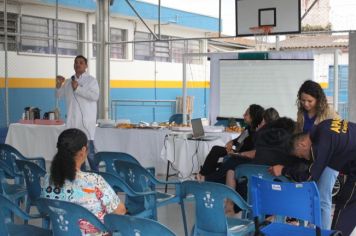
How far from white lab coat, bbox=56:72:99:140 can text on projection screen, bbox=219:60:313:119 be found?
2.95 m

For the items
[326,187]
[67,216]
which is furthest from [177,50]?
[67,216]

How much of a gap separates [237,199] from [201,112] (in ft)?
42.8

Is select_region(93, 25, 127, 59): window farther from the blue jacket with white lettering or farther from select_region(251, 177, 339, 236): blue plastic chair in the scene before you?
select_region(251, 177, 339, 236): blue plastic chair

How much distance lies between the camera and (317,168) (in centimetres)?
311

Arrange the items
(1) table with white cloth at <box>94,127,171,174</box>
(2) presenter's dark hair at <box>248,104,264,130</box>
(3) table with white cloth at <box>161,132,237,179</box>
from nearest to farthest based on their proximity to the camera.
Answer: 1. (2) presenter's dark hair at <box>248,104,264,130</box>
2. (3) table with white cloth at <box>161,132,237,179</box>
3. (1) table with white cloth at <box>94,127,171,174</box>

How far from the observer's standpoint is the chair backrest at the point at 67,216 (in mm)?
2439

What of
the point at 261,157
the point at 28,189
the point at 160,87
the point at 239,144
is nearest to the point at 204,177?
the point at 239,144

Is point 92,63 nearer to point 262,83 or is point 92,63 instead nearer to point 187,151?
point 262,83

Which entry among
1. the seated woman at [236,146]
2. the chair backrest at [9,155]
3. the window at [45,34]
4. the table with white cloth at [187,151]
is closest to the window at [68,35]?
the window at [45,34]

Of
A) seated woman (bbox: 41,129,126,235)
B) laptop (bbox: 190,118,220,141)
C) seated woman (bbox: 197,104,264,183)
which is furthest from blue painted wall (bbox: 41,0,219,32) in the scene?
seated woman (bbox: 41,129,126,235)

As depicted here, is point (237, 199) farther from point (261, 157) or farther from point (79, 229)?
point (261, 157)

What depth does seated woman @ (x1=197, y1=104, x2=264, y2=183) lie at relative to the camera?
512 cm

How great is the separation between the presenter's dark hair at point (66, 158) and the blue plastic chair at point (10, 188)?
1352 mm

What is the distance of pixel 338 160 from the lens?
312 centimetres
